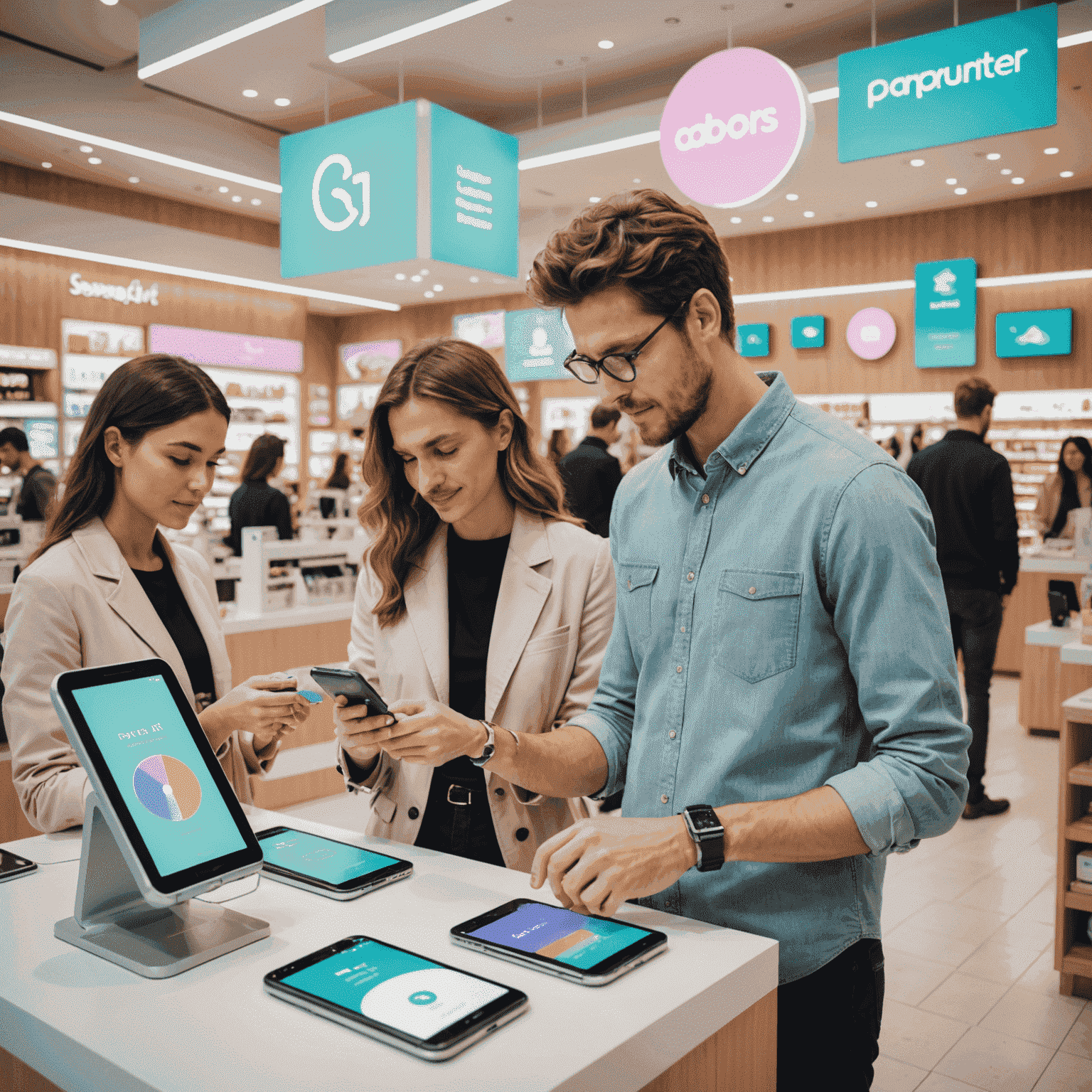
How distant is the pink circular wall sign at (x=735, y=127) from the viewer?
4.36m

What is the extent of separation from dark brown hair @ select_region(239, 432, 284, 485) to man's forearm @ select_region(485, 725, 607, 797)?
511 cm

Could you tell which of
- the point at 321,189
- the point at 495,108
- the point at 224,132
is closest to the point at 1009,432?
the point at 495,108

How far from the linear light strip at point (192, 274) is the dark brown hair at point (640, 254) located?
27.8ft

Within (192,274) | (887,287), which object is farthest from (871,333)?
(192,274)

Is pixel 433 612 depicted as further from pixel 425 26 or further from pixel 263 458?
pixel 263 458

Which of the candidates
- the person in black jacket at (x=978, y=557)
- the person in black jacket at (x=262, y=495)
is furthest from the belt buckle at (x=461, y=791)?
the person in black jacket at (x=262, y=495)

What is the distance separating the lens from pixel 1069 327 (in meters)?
8.95

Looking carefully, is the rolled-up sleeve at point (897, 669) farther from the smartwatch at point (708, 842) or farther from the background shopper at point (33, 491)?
the background shopper at point (33, 491)

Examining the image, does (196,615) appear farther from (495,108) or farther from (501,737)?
(495,108)

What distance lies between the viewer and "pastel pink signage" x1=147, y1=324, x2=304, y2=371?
11.3 metres

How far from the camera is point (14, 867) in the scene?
1410 millimetres

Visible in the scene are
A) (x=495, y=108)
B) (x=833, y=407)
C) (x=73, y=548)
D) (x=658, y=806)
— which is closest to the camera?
(x=658, y=806)

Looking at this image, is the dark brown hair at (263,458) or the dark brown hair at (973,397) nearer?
the dark brown hair at (973,397)

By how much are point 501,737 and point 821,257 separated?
9.80 m
